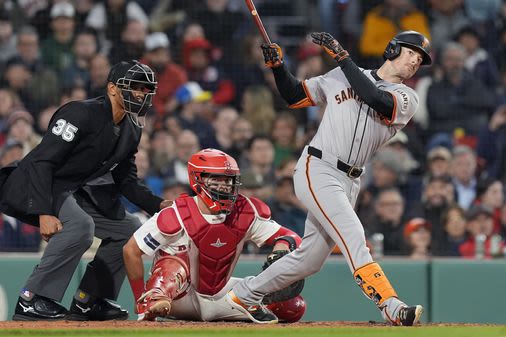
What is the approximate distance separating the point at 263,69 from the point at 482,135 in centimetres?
218

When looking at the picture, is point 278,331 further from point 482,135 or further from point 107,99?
point 482,135

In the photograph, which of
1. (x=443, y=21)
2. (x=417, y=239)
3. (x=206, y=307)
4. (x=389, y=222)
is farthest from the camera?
(x=443, y=21)

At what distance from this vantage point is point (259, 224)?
6473mm

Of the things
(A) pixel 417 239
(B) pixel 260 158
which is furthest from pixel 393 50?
(B) pixel 260 158

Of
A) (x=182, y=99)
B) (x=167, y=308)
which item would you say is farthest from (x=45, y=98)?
(x=167, y=308)

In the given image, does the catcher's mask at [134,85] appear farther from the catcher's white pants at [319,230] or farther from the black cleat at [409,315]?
the black cleat at [409,315]

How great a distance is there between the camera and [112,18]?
11.1 meters

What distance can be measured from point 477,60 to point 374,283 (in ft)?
19.2

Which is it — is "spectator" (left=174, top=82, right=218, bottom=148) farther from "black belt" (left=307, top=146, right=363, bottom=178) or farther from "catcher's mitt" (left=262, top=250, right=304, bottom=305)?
"black belt" (left=307, top=146, right=363, bottom=178)

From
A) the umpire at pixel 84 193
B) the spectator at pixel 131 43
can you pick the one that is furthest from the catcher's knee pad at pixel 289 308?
the spectator at pixel 131 43

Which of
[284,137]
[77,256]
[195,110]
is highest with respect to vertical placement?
[195,110]

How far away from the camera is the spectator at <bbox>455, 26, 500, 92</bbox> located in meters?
11.2

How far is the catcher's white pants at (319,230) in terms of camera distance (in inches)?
238

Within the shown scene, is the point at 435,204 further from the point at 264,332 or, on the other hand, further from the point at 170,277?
the point at 264,332
